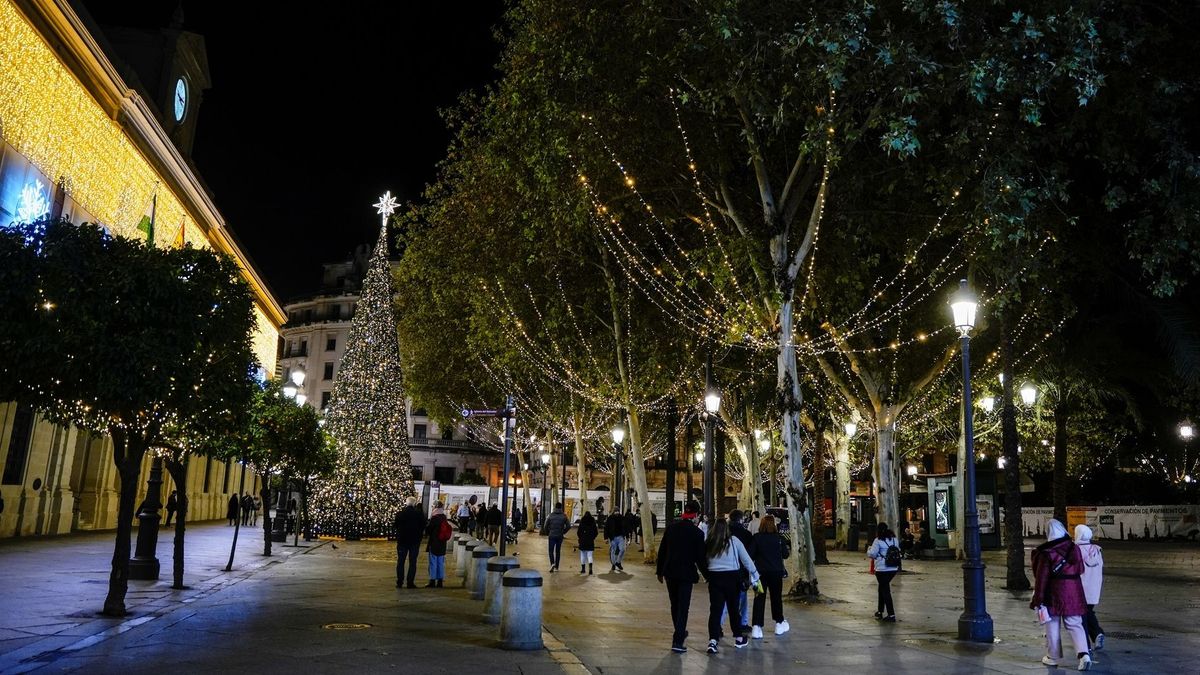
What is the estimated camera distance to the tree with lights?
36.1ft

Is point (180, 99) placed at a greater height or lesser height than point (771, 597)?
greater

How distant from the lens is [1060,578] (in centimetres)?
1004

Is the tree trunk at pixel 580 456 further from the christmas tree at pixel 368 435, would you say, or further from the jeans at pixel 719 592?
the jeans at pixel 719 592

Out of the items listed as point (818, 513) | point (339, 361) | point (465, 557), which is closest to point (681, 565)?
point (465, 557)

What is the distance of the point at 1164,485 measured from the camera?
5338 cm

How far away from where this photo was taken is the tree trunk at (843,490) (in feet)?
120

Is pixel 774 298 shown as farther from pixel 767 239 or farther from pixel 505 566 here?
pixel 505 566

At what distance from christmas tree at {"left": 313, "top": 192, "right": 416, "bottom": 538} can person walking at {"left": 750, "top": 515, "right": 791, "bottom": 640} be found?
2298 cm

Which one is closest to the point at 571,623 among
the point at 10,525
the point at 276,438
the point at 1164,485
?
the point at 276,438

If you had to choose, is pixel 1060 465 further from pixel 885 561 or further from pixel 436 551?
pixel 436 551

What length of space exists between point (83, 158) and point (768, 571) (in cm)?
2041

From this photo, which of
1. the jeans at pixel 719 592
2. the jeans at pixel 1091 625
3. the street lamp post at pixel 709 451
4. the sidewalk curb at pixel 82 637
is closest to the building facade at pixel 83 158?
the sidewalk curb at pixel 82 637

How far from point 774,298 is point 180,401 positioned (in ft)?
38.8

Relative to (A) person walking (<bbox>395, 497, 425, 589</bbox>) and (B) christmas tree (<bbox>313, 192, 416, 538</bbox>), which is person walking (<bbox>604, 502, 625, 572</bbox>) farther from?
(B) christmas tree (<bbox>313, 192, 416, 538</bbox>)
